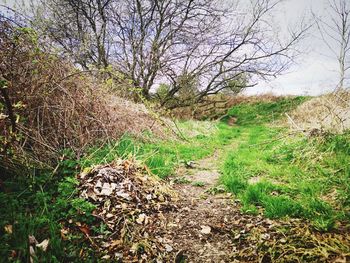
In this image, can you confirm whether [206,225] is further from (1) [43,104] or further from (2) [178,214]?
(1) [43,104]

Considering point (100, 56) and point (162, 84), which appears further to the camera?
point (162, 84)

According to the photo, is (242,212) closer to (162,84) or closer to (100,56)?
(100,56)

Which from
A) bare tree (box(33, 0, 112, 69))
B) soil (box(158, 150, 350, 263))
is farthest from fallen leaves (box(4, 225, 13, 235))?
bare tree (box(33, 0, 112, 69))

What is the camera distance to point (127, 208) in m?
2.85

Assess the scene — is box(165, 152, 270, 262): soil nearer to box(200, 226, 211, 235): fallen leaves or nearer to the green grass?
box(200, 226, 211, 235): fallen leaves

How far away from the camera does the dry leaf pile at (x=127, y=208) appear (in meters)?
2.38

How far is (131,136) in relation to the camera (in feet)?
19.5

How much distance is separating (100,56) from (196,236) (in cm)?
1146

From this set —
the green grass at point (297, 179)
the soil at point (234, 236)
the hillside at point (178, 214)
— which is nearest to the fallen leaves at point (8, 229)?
the hillside at point (178, 214)

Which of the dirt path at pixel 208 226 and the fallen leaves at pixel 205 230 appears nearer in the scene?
the dirt path at pixel 208 226

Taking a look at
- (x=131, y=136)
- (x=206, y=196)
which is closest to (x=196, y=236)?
(x=206, y=196)

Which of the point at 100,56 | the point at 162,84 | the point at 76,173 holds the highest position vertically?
the point at 100,56

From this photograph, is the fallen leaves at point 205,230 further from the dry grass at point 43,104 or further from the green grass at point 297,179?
the dry grass at point 43,104

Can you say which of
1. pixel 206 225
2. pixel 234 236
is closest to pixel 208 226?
pixel 206 225
